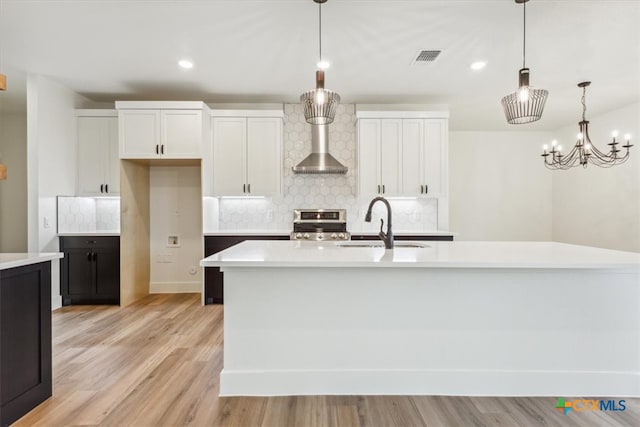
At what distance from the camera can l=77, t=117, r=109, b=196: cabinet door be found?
4262 mm

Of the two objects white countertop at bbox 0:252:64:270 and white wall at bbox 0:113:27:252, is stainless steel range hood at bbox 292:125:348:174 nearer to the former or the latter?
white countertop at bbox 0:252:64:270

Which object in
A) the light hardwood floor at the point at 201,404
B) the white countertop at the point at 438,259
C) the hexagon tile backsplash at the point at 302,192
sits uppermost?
the hexagon tile backsplash at the point at 302,192

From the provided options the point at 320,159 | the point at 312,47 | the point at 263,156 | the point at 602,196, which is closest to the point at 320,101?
the point at 312,47

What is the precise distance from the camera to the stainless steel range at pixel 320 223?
430 centimetres

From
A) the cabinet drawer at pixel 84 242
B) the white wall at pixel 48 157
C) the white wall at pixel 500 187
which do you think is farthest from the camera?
the white wall at pixel 500 187

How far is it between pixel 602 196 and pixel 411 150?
3.42 m

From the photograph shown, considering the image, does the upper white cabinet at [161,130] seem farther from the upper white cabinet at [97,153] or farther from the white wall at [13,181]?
the white wall at [13,181]

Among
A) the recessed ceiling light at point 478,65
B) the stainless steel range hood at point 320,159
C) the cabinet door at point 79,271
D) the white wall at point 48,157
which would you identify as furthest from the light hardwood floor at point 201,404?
the recessed ceiling light at point 478,65

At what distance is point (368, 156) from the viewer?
4.42 m

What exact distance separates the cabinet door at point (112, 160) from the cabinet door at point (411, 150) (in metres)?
3.76

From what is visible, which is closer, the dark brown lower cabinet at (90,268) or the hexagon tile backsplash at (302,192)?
the dark brown lower cabinet at (90,268)

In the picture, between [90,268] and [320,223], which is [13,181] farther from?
[320,223]

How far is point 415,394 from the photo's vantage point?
204 cm

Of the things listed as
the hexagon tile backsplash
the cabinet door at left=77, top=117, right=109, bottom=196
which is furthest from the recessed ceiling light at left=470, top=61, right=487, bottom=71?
the cabinet door at left=77, top=117, right=109, bottom=196
